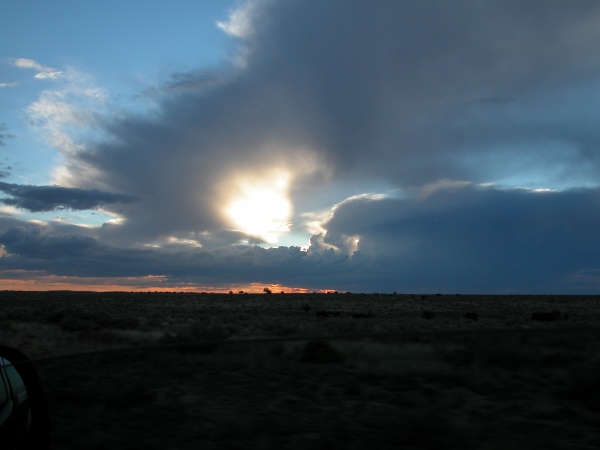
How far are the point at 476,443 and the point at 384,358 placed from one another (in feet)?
17.3

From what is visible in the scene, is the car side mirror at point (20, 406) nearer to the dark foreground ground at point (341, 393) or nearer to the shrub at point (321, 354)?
the dark foreground ground at point (341, 393)

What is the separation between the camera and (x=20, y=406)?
4.88 m

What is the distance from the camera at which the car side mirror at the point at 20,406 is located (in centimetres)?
454

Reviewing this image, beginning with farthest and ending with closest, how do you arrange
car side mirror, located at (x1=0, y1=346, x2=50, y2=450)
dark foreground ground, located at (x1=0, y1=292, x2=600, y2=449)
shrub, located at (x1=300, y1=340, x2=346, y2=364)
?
shrub, located at (x1=300, y1=340, x2=346, y2=364)
dark foreground ground, located at (x1=0, y1=292, x2=600, y2=449)
car side mirror, located at (x1=0, y1=346, x2=50, y2=450)

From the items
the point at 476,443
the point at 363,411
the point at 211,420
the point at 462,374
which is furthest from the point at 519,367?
the point at 211,420

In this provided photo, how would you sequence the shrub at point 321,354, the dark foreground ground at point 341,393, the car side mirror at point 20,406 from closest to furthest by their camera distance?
the car side mirror at point 20,406 < the dark foreground ground at point 341,393 < the shrub at point 321,354

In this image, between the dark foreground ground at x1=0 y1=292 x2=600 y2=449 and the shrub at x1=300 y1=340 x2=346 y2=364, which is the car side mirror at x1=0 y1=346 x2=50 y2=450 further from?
the shrub at x1=300 y1=340 x2=346 y2=364

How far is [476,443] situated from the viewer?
17.4 feet

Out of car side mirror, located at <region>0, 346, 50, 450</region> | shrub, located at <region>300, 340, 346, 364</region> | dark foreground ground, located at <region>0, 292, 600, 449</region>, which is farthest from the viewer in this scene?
shrub, located at <region>300, 340, 346, 364</region>

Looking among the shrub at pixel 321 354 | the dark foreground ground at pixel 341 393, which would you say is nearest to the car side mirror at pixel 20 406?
the dark foreground ground at pixel 341 393

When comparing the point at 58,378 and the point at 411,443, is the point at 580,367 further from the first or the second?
the point at 58,378

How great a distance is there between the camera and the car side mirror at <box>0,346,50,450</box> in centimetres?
454

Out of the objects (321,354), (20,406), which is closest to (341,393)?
(321,354)

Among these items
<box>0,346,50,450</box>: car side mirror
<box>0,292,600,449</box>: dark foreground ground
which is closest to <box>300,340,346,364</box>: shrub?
<box>0,292,600,449</box>: dark foreground ground
